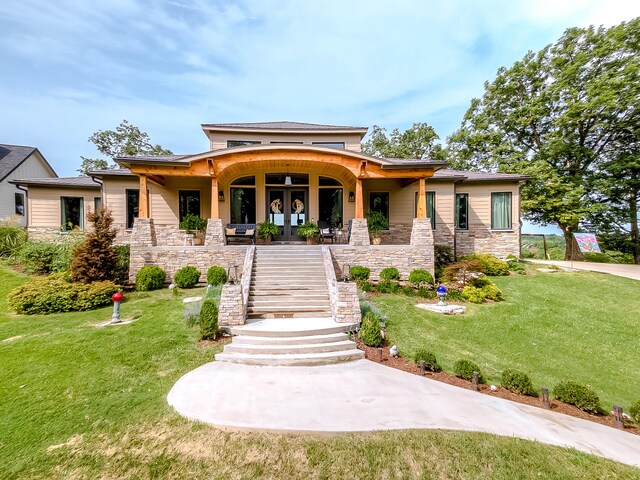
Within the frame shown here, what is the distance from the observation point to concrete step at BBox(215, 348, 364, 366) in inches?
215

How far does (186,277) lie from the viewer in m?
9.89

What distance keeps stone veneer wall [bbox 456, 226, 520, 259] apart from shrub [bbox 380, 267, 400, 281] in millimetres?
6197

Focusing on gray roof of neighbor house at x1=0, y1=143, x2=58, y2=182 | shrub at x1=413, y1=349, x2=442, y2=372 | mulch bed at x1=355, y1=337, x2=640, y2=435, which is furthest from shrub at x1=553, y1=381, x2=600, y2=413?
gray roof of neighbor house at x1=0, y1=143, x2=58, y2=182

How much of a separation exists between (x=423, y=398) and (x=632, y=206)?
23.4 meters

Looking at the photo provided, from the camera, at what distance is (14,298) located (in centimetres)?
797

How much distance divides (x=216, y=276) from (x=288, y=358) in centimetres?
522

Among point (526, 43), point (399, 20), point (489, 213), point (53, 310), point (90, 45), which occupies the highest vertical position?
point (526, 43)

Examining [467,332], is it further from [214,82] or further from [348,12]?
[214,82]

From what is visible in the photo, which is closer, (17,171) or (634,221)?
(634,221)

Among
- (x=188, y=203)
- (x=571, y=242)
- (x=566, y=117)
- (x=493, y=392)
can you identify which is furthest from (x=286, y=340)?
(x=566, y=117)

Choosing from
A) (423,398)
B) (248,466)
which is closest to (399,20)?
(423,398)

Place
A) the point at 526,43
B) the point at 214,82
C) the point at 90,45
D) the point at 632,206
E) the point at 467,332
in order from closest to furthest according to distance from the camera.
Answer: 1. the point at 467,332
2. the point at 90,45
3. the point at 214,82
4. the point at 632,206
5. the point at 526,43

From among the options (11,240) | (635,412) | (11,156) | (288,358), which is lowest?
(635,412)

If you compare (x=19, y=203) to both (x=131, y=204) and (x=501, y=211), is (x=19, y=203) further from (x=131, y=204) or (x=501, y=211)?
(x=501, y=211)
